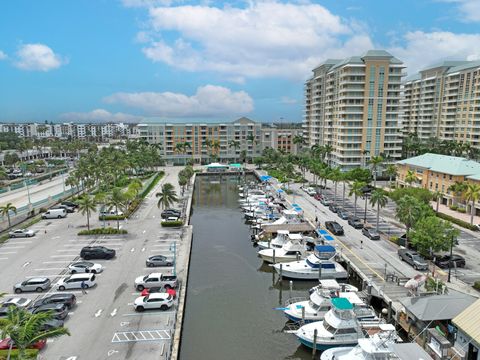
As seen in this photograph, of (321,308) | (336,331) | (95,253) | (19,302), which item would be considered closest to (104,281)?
(95,253)

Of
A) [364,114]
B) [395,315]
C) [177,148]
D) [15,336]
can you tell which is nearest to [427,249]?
[395,315]

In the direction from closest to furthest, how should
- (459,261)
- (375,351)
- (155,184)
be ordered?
(375,351) < (459,261) < (155,184)

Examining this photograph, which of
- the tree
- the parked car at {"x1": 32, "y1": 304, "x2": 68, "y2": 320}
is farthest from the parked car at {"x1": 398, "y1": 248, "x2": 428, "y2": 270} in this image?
the parked car at {"x1": 32, "y1": 304, "x2": 68, "y2": 320}

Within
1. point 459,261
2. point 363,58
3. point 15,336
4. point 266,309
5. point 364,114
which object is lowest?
point 266,309

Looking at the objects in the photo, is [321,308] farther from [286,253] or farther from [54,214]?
[54,214]

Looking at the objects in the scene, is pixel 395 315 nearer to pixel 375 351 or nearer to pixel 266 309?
pixel 375 351

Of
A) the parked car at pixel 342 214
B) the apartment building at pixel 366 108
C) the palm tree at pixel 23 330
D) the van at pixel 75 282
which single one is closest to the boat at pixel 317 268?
the parked car at pixel 342 214
